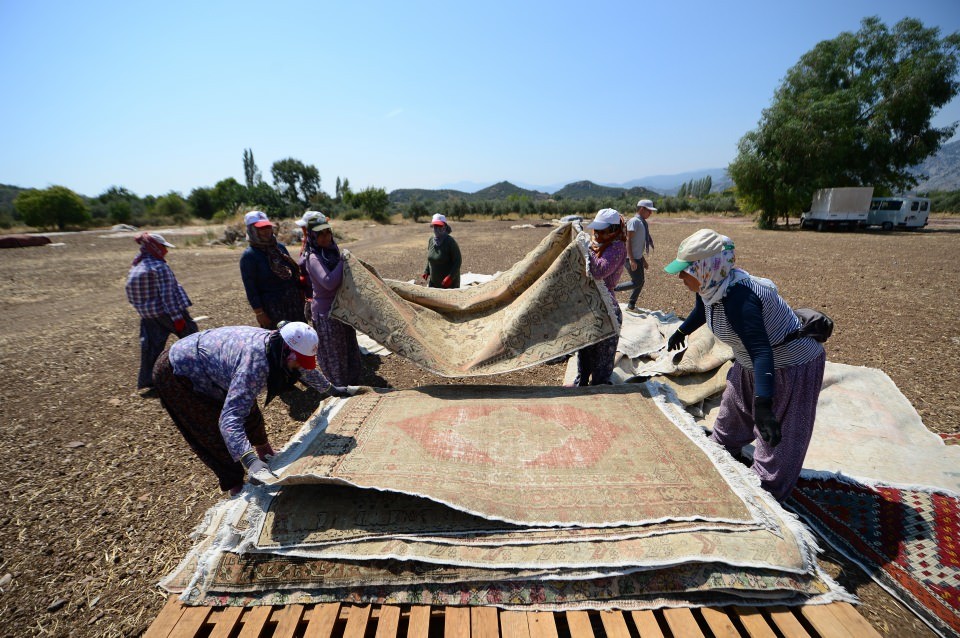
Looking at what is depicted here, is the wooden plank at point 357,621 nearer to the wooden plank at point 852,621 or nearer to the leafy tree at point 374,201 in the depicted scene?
the wooden plank at point 852,621

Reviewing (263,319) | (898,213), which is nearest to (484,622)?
(263,319)

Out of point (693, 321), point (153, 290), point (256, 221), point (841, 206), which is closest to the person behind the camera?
point (693, 321)

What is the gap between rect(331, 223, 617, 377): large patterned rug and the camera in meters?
3.43

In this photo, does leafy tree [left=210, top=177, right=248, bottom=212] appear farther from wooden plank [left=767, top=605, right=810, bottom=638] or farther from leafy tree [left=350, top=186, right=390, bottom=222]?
wooden plank [left=767, top=605, right=810, bottom=638]

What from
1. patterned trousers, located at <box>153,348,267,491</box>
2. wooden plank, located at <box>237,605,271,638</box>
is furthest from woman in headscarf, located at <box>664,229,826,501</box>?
patterned trousers, located at <box>153,348,267,491</box>

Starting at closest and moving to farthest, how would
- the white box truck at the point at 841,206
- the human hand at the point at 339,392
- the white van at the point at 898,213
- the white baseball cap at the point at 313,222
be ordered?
the human hand at the point at 339,392, the white baseball cap at the point at 313,222, the white van at the point at 898,213, the white box truck at the point at 841,206

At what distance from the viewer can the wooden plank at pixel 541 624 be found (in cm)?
178

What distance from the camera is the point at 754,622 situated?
1.80 meters

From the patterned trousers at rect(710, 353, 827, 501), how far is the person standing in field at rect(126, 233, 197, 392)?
5.20m

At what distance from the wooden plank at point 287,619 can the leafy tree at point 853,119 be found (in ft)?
85.1

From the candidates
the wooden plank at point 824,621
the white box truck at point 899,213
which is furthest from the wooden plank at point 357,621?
the white box truck at point 899,213

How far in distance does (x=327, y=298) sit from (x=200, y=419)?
1567 mm

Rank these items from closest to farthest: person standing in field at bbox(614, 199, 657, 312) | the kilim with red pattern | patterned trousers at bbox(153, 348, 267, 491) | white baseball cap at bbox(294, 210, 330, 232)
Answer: the kilim with red pattern, patterned trousers at bbox(153, 348, 267, 491), white baseball cap at bbox(294, 210, 330, 232), person standing in field at bbox(614, 199, 657, 312)

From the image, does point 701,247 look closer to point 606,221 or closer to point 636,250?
point 606,221
